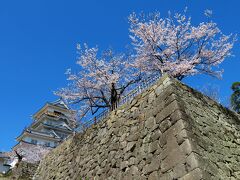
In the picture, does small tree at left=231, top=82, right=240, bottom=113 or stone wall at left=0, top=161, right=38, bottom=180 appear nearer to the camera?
stone wall at left=0, top=161, right=38, bottom=180

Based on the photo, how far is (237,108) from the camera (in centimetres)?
1664

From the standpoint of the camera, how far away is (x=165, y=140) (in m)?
4.89

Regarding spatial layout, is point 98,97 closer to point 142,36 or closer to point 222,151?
point 142,36

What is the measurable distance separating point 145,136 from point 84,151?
2805 mm

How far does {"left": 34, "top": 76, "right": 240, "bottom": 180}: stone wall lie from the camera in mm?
4445

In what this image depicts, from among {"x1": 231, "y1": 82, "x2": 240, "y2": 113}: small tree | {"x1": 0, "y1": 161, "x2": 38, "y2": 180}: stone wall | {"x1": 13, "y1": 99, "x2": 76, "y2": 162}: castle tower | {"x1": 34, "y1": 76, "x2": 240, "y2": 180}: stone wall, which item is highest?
{"x1": 13, "y1": 99, "x2": 76, "y2": 162}: castle tower

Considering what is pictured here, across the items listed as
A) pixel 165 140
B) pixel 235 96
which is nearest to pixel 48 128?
pixel 235 96

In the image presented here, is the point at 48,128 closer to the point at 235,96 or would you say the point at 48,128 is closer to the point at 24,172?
the point at 24,172

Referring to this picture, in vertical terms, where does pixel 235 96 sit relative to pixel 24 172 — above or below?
above

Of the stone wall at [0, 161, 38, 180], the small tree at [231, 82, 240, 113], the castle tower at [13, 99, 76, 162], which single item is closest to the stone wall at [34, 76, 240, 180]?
the stone wall at [0, 161, 38, 180]

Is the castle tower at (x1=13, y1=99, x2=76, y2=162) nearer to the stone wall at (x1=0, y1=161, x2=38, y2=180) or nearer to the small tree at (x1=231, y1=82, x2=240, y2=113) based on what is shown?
the stone wall at (x1=0, y1=161, x2=38, y2=180)

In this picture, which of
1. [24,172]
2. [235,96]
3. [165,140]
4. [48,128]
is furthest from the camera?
[48,128]

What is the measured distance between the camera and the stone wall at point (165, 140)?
4.45m

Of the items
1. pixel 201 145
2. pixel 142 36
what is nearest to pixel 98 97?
pixel 142 36
